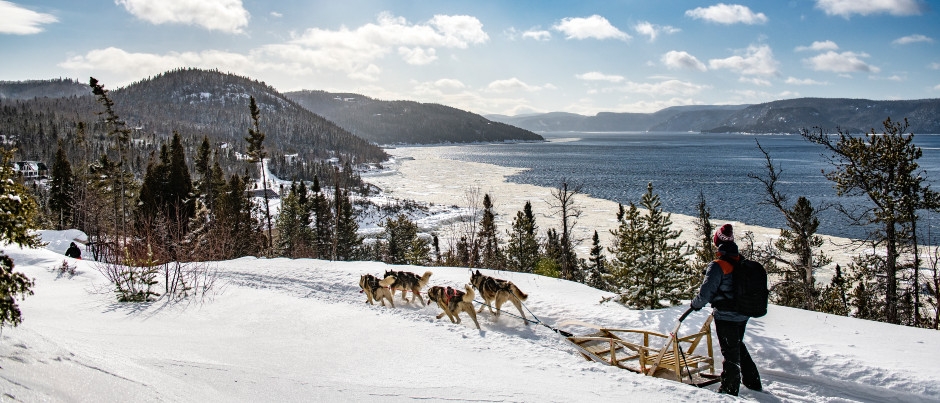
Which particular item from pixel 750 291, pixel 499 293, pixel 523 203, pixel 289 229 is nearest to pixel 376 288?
pixel 499 293

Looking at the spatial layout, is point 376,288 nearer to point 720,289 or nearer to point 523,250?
point 720,289

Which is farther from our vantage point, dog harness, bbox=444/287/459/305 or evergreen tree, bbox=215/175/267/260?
evergreen tree, bbox=215/175/267/260

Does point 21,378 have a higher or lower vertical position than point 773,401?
higher

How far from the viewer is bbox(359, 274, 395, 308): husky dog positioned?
36.8 feet

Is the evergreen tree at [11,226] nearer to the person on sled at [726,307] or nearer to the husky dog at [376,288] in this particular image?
the husky dog at [376,288]

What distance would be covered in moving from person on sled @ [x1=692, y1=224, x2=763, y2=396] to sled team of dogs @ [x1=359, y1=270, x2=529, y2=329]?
3820 millimetres

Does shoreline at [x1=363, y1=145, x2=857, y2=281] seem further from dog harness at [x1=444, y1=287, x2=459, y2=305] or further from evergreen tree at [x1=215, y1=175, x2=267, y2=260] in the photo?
evergreen tree at [x1=215, y1=175, x2=267, y2=260]

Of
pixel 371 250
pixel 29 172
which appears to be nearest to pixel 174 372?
pixel 371 250

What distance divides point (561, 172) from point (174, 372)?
11143 centimetres

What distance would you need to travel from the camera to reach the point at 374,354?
7.67 meters

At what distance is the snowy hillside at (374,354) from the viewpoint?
5.07 m

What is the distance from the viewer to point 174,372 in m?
5.68

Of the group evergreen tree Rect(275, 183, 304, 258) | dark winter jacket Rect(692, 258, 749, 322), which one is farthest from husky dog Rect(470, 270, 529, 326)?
evergreen tree Rect(275, 183, 304, 258)

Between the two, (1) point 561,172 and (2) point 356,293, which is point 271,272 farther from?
(1) point 561,172
